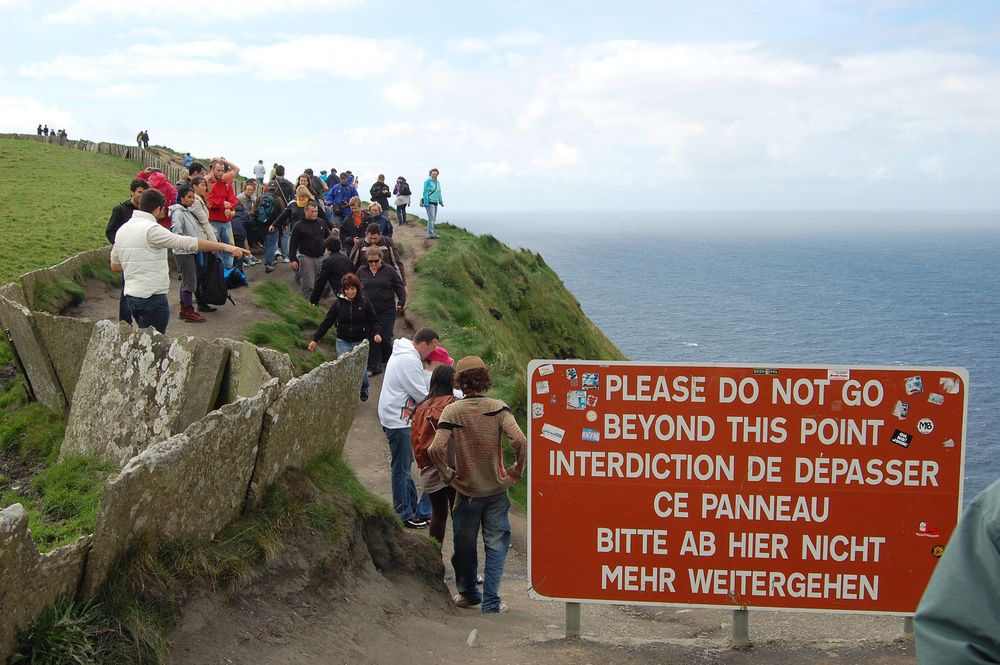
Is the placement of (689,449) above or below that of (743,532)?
above

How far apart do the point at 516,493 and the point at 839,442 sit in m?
7.90

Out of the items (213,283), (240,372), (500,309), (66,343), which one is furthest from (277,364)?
(500,309)

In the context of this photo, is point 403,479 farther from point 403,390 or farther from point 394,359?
point 394,359

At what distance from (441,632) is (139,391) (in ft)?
12.2

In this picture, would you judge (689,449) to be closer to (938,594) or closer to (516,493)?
(938,594)

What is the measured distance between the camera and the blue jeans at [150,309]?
10.9m

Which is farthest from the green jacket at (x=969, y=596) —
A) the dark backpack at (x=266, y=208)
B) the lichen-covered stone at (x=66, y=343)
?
the dark backpack at (x=266, y=208)

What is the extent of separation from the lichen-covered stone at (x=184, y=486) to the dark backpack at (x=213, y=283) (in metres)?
9.17

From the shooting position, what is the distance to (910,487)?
269 inches

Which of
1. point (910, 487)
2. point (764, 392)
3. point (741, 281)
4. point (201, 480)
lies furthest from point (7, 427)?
point (741, 281)

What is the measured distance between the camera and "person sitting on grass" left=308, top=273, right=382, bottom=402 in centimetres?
1323

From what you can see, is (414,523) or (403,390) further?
(414,523)

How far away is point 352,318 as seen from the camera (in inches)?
525

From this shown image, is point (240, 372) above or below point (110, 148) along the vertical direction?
below
